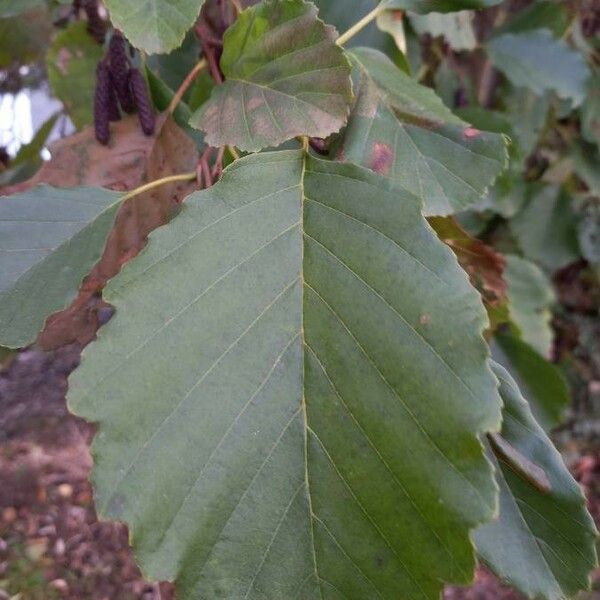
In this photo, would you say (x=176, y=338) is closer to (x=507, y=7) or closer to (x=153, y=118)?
(x=153, y=118)

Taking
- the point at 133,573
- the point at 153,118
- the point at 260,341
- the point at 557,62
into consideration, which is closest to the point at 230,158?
the point at 153,118

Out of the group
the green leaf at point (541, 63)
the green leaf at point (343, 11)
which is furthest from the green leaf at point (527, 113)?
the green leaf at point (343, 11)

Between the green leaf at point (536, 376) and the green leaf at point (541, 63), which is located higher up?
the green leaf at point (541, 63)

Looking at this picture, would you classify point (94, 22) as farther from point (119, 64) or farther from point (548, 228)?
point (548, 228)

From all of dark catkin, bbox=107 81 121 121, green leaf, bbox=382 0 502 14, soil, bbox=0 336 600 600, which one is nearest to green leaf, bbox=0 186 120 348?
dark catkin, bbox=107 81 121 121

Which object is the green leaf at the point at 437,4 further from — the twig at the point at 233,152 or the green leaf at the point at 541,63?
the green leaf at the point at 541,63

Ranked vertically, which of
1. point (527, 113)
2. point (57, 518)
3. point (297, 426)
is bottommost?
point (57, 518)

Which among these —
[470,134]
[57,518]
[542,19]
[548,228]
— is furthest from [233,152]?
[57,518]
